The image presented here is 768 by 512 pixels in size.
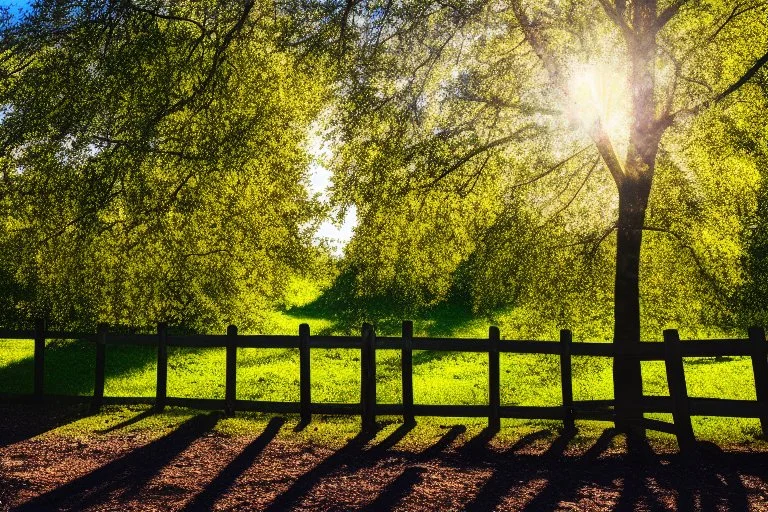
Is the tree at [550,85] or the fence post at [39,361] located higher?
the tree at [550,85]

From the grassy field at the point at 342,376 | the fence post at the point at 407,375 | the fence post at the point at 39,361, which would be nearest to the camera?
the fence post at the point at 407,375

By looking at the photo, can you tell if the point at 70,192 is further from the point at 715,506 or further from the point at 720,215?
the point at 720,215

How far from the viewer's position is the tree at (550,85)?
43.5 feet

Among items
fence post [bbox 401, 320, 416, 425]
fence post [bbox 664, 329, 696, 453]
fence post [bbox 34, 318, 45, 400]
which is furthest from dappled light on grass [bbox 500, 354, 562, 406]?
fence post [bbox 34, 318, 45, 400]

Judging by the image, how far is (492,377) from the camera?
41.7 feet

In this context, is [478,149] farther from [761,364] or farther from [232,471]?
[232,471]

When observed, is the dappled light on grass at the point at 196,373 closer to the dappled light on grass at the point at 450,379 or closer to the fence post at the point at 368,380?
the dappled light on grass at the point at 450,379

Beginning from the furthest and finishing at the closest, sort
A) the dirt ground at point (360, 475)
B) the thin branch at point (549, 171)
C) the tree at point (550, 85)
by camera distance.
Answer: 1. the thin branch at point (549, 171)
2. the tree at point (550, 85)
3. the dirt ground at point (360, 475)

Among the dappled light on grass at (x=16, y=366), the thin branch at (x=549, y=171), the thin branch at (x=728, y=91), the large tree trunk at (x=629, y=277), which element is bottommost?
the dappled light on grass at (x=16, y=366)

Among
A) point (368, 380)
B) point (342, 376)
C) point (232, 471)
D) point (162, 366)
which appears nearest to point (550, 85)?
point (368, 380)

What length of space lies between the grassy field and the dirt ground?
2758 mm

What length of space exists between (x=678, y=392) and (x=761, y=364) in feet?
4.50

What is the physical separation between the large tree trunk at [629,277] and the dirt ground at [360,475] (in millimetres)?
1964

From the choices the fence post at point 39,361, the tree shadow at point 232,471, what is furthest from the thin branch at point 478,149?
the fence post at point 39,361
